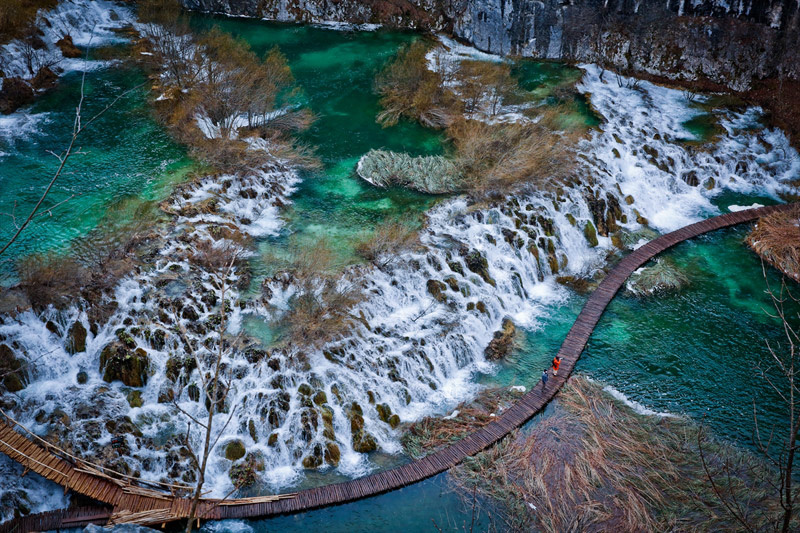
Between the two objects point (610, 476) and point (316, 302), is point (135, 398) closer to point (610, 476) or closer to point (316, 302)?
point (316, 302)

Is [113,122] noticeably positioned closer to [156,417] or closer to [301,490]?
[156,417]

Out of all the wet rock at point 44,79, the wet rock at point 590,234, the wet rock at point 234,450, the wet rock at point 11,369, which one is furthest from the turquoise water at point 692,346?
the wet rock at point 44,79

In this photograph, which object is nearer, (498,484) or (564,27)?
(498,484)

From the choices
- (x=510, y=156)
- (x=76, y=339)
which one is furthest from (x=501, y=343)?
(x=76, y=339)

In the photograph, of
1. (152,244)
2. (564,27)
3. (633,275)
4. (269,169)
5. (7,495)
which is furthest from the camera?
(564,27)

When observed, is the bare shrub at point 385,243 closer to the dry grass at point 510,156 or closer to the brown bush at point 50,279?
the dry grass at point 510,156

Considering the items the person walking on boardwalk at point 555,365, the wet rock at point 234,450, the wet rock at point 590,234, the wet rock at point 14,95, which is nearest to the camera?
the wet rock at point 234,450

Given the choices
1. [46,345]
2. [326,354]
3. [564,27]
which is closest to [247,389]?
[326,354]

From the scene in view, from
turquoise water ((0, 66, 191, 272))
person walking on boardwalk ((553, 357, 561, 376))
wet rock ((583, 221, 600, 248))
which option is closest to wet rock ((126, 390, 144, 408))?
turquoise water ((0, 66, 191, 272))
